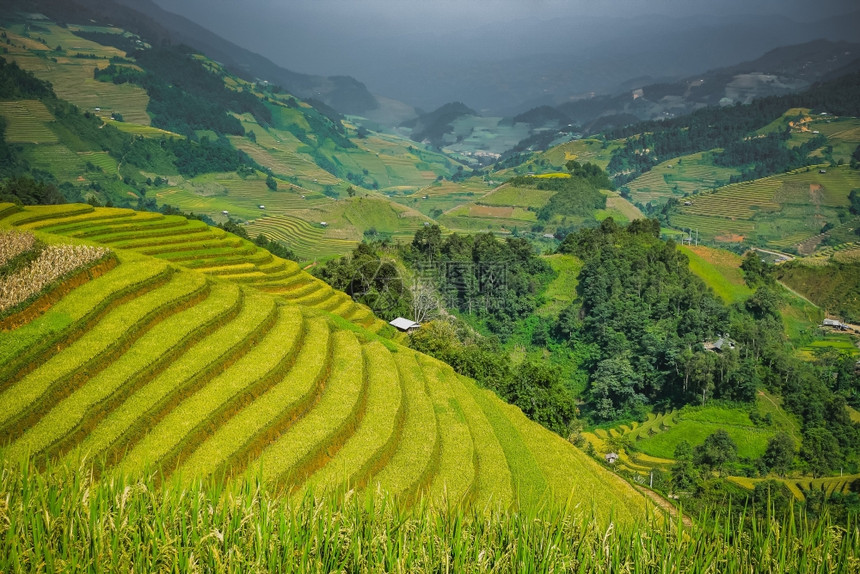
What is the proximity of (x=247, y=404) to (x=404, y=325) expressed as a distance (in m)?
25.6

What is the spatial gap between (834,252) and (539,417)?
8081 centimetres

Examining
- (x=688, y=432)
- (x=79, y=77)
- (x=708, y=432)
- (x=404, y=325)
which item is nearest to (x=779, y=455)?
(x=708, y=432)

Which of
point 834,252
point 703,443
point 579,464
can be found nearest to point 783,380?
point 703,443

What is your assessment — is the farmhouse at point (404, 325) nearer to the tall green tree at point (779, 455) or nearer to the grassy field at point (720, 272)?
the tall green tree at point (779, 455)

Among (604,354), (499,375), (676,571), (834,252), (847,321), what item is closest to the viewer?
(676,571)

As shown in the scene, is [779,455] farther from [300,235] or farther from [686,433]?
[300,235]

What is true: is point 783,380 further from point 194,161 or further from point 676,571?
point 194,161

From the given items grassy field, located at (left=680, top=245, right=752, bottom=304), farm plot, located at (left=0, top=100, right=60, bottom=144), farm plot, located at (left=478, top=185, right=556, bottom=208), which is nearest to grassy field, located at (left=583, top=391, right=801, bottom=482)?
grassy field, located at (left=680, top=245, right=752, bottom=304)

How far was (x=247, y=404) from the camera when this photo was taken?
1580 centimetres

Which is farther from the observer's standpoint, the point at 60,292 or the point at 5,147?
the point at 5,147

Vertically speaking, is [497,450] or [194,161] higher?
[497,450]

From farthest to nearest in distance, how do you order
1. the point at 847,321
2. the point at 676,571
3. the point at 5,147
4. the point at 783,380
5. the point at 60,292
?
the point at 5,147, the point at 847,321, the point at 783,380, the point at 60,292, the point at 676,571

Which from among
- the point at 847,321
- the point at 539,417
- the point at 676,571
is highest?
the point at 676,571

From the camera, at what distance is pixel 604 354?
49812mm
